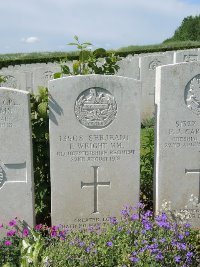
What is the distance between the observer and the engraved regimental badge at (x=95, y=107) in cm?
400

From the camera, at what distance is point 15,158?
3.96 m

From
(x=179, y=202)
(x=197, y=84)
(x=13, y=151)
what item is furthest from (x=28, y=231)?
(x=197, y=84)

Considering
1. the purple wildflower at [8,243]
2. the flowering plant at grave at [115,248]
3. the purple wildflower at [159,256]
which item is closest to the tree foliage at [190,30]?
the flowering plant at grave at [115,248]

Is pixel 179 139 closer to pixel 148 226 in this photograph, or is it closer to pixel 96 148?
pixel 96 148

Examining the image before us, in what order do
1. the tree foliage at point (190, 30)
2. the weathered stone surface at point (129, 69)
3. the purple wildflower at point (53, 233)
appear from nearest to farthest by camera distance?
1. the purple wildflower at point (53, 233)
2. the weathered stone surface at point (129, 69)
3. the tree foliage at point (190, 30)

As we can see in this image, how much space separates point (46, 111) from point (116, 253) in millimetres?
1730

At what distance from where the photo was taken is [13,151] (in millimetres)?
3941

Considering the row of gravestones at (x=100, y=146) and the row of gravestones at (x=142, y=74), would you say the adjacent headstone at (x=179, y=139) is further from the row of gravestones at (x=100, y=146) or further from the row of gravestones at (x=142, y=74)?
the row of gravestones at (x=142, y=74)

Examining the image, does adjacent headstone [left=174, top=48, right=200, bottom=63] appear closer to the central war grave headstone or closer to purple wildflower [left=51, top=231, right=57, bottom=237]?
the central war grave headstone

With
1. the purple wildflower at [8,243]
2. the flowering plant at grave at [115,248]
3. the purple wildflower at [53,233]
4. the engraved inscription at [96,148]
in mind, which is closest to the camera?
the flowering plant at grave at [115,248]

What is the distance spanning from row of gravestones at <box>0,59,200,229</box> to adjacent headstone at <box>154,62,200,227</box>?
1 cm

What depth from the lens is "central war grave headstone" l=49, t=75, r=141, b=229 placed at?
3.99 m

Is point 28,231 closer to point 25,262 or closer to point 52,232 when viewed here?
point 52,232

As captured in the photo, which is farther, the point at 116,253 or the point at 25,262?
the point at 25,262
